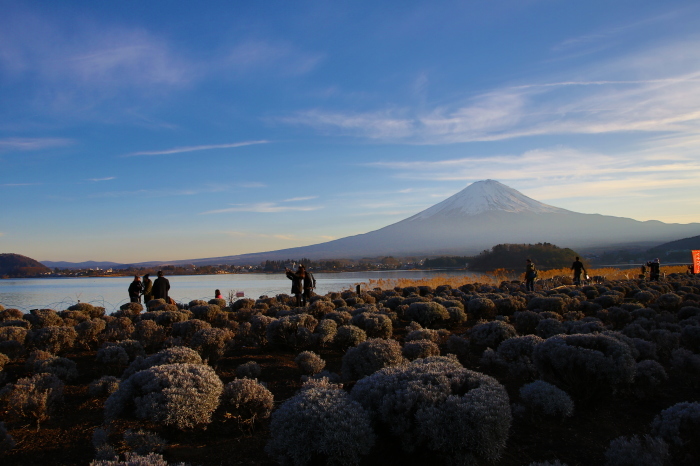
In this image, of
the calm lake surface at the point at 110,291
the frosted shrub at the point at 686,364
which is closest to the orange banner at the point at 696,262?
the calm lake surface at the point at 110,291

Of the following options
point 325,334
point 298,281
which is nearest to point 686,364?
point 325,334

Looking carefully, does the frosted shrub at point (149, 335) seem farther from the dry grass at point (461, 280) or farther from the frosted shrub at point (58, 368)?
the dry grass at point (461, 280)

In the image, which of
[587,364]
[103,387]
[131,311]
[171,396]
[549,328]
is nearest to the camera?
[171,396]

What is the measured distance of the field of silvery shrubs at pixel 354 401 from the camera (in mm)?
2828

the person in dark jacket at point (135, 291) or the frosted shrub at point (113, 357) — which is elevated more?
the person in dark jacket at point (135, 291)

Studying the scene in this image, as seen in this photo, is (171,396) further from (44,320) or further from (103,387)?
(44,320)

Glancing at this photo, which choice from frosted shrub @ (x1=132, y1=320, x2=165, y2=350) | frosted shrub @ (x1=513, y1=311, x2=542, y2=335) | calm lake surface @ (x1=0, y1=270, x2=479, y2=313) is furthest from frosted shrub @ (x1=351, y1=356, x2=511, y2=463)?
calm lake surface @ (x1=0, y1=270, x2=479, y2=313)

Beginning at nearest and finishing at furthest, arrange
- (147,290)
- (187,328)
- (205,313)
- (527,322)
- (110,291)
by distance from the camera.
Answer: (187,328)
(527,322)
(205,313)
(147,290)
(110,291)

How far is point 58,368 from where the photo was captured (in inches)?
196

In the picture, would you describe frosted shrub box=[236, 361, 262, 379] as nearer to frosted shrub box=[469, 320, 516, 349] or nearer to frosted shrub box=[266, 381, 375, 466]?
frosted shrub box=[266, 381, 375, 466]

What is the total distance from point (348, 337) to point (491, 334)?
216cm

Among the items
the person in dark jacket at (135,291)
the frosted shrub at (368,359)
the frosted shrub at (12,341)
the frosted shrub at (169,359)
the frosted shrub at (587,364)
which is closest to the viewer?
the frosted shrub at (587,364)

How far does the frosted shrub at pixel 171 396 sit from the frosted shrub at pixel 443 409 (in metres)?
1.25

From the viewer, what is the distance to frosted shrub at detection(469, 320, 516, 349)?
21.0ft
